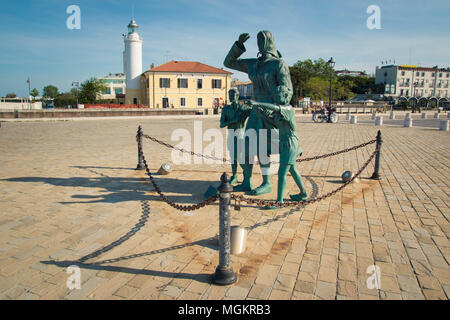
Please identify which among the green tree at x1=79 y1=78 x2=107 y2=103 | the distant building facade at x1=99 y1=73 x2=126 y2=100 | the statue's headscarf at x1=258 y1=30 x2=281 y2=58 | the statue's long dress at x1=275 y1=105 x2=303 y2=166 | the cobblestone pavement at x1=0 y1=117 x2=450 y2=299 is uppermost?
the distant building facade at x1=99 y1=73 x2=126 y2=100

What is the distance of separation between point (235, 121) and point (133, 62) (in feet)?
163

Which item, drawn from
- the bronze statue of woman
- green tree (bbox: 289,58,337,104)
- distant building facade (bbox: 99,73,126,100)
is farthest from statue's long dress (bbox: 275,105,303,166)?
distant building facade (bbox: 99,73,126,100)

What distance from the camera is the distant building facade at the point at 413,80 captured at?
77000mm

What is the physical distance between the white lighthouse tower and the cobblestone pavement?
152 ft

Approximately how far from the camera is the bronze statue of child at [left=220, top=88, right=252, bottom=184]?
5988 millimetres

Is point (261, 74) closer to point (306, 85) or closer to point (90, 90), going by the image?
point (306, 85)

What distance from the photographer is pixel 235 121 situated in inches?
237

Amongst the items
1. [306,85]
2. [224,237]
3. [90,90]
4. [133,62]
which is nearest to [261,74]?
[224,237]

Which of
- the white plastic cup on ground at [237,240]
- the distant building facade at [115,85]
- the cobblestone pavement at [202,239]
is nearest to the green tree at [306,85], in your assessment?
the distant building facade at [115,85]

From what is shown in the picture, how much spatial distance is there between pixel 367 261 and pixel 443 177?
548 cm

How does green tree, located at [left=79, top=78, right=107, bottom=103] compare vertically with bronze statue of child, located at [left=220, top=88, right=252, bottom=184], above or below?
above

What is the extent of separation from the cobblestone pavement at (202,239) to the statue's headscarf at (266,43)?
2.65 meters

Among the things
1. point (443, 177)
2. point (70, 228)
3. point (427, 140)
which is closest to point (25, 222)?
point (70, 228)

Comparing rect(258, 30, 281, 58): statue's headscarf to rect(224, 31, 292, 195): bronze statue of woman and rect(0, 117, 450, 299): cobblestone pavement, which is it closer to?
rect(224, 31, 292, 195): bronze statue of woman
